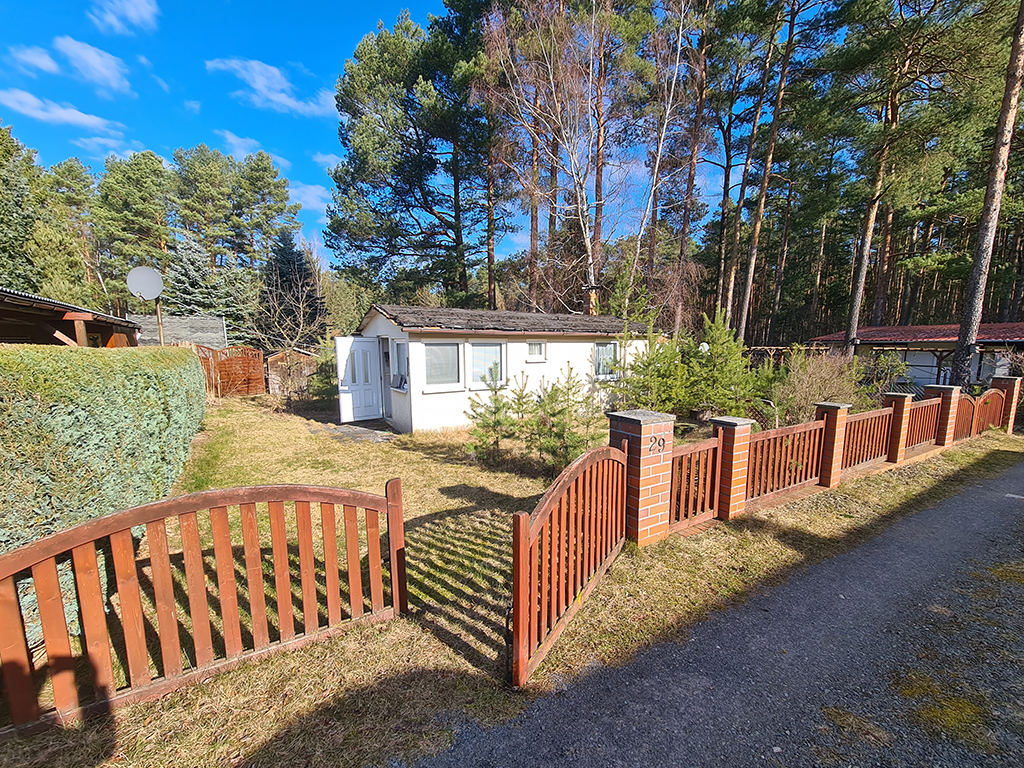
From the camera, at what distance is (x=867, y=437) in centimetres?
597

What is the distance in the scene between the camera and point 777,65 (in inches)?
601

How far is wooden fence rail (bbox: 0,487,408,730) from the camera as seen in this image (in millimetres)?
1793

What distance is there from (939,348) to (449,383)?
18990 mm

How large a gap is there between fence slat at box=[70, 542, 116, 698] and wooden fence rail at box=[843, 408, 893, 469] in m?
7.59

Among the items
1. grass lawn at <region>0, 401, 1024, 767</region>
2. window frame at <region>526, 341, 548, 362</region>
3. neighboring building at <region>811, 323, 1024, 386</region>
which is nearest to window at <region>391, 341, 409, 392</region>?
window frame at <region>526, 341, 548, 362</region>

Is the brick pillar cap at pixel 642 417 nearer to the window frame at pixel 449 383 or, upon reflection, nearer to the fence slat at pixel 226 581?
the fence slat at pixel 226 581

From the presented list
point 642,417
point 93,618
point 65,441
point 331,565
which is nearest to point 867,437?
point 642,417

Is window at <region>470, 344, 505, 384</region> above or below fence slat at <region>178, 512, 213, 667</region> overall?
above

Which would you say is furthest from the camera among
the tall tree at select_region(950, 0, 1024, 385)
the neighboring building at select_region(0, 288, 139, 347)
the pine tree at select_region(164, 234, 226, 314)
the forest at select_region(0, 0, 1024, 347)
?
the pine tree at select_region(164, 234, 226, 314)

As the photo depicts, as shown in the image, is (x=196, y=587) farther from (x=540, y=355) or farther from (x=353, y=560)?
(x=540, y=355)

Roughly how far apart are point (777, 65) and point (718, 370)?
15.8m

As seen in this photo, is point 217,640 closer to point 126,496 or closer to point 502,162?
point 126,496

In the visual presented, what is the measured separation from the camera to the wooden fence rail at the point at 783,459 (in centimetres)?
461

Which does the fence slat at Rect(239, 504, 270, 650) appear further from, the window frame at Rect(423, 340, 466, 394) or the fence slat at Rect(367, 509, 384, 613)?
the window frame at Rect(423, 340, 466, 394)
